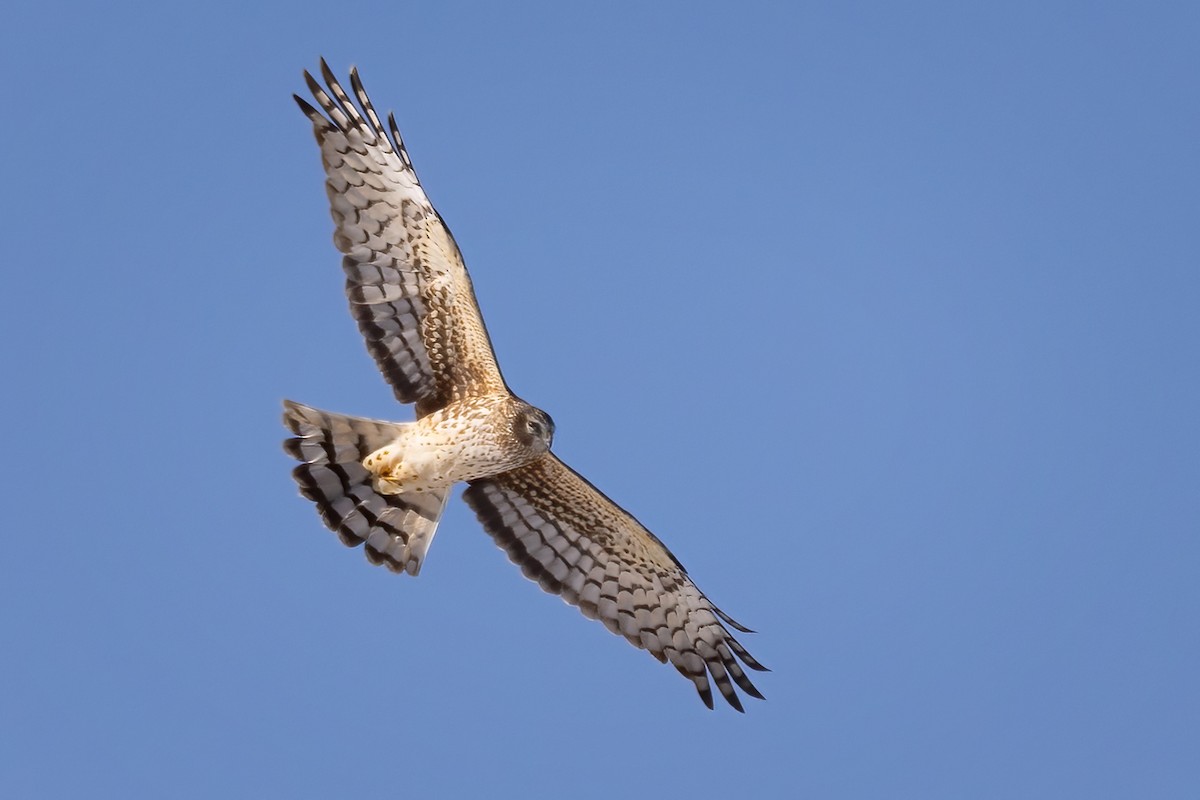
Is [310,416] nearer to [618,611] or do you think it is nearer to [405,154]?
[405,154]

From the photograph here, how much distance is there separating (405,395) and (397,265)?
0.85 m

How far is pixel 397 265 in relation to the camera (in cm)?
1116

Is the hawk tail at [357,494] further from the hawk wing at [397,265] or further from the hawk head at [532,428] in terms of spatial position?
the hawk head at [532,428]

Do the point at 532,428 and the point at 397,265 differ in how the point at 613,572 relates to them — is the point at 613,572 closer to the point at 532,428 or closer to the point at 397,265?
the point at 532,428

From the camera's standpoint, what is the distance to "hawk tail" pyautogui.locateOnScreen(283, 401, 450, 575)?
36.2 feet

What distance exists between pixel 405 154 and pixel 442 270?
0.78 metres

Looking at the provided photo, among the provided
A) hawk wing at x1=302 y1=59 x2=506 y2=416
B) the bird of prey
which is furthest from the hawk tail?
hawk wing at x1=302 y1=59 x2=506 y2=416

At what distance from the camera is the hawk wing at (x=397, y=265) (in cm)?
1104

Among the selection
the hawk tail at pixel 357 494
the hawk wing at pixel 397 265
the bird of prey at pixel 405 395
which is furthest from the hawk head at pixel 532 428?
the hawk tail at pixel 357 494

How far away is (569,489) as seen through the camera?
1176 centimetres

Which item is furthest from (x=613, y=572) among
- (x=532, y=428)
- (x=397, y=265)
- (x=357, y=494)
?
(x=397, y=265)

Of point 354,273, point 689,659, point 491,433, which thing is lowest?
point 689,659

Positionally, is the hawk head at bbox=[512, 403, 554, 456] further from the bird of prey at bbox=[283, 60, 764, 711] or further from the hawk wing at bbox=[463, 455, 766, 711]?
the hawk wing at bbox=[463, 455, 766, 711]

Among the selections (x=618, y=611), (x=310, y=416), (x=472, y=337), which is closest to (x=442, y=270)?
(x=472, y=337)
